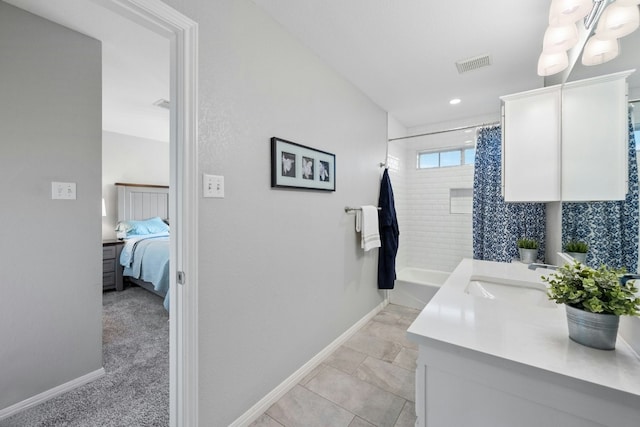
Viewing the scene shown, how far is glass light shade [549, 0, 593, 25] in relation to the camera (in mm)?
1113

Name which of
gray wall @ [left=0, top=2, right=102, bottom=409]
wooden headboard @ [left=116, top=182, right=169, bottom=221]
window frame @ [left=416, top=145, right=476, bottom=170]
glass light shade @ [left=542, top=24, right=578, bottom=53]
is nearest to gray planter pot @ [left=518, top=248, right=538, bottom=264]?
glass light shade @ [left=542, top=24, right=578, bottom=53]

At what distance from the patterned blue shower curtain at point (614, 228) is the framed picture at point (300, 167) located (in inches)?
57.6

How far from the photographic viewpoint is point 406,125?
3668mm

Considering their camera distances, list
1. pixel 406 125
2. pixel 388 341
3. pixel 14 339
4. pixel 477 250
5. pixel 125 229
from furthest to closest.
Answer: pixel 125 229 < pixel 406 125 < pixel 477 250 < pixel 388 341 < pixel 14 339

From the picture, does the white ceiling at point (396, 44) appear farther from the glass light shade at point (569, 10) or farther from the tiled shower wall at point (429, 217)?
the tiled shower wall at point (429, 217)

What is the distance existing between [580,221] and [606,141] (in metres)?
0.42

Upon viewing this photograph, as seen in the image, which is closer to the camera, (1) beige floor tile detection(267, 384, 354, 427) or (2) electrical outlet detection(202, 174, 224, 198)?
(2) electrical outlet detection(202, 174, 224, 198)

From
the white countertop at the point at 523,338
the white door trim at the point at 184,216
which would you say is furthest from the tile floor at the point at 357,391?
the white countertop at the point at 523,338

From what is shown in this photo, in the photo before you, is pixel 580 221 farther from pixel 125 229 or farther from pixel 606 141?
pixel 125 229

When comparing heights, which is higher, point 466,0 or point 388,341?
point 466,0

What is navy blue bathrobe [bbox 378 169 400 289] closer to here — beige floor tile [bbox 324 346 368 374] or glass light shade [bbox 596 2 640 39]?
beige floor tile [bbox 324 346 368 374]

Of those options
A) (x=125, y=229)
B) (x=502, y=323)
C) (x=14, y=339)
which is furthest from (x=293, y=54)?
(x=125, y=229)

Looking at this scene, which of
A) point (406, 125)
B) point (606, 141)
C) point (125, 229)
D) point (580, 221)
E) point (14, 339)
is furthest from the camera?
point (125, 229)

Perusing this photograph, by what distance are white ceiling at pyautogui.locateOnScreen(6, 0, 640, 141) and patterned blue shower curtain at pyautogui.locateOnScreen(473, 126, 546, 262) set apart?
533 millimetres
